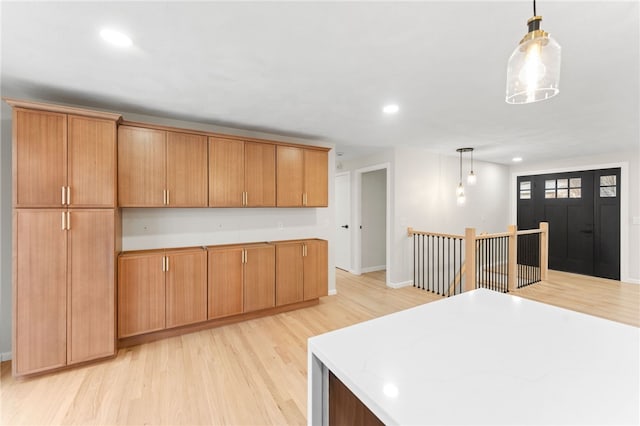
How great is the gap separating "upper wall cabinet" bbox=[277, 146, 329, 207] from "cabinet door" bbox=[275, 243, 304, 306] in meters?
0.59

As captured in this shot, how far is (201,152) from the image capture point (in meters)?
3.09

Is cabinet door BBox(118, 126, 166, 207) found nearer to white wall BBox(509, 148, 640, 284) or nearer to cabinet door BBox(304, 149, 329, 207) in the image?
cabinet door BBox(304, 149, 329, 207)

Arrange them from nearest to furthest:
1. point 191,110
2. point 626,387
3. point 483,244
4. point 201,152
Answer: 1. point 626,387
2. point 191,110
3. point 201,152
4. point 483,244

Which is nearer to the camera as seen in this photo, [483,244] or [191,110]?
[191,110]

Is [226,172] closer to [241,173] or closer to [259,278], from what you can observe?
[241,173]

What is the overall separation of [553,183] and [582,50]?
540cm

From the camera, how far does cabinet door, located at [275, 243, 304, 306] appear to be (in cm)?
353

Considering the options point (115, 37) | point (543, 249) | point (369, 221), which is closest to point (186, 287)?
point (115, 37)

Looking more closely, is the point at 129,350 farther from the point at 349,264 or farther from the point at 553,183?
the point at 553,183

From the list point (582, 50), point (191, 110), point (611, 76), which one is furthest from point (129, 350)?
point (611, 76)

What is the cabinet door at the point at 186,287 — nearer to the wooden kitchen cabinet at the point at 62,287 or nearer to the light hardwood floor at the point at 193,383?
the light hardwood floor at the point at 193,383

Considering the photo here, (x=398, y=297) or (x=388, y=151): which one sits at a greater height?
(x=388, y=151)

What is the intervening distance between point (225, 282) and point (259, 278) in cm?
41

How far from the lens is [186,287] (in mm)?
2941
